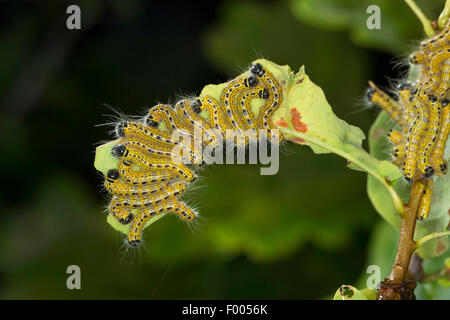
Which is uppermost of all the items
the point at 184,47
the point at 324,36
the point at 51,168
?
the point at 184,47

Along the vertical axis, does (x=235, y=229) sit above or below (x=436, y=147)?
above

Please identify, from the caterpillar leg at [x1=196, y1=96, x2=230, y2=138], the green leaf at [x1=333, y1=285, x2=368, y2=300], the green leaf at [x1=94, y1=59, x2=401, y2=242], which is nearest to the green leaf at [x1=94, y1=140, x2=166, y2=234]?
the green leaf at [x1=94, y1=59, x2=401, y2=242]

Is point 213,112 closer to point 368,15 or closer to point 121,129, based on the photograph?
point 121,129

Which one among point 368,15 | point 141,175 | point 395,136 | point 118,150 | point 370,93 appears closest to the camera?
point 118,150

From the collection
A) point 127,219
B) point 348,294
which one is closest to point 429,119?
point 348,294

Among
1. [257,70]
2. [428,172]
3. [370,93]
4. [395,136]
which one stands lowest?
[428,172]

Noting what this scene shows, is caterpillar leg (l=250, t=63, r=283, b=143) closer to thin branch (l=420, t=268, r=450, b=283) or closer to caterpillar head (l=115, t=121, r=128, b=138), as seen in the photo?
caterpillar head (l=115, t=121, r=128, b=138)

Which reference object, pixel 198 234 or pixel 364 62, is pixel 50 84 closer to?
pixel 198 234
